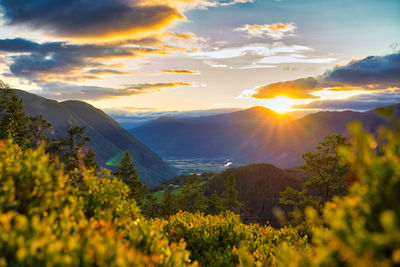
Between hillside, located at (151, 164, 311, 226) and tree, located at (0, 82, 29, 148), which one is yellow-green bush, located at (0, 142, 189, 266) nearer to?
tree, located at (0, 82, 29, 148)

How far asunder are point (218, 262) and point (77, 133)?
46373 mm

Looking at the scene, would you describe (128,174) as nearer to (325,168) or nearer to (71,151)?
(71,151)

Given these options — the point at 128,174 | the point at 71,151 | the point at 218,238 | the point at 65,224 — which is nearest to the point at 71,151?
the point at 71,151

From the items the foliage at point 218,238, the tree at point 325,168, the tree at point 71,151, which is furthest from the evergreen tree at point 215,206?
the foliage at point 218,238

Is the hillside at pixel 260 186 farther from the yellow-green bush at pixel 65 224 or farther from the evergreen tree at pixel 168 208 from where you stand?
the yellow-green bush at pixel 65 224

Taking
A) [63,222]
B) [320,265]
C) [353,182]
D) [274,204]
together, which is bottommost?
[274,204]

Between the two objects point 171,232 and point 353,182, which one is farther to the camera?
point 171,232

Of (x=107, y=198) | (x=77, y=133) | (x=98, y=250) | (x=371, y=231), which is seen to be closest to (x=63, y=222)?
(x=98, y=250)

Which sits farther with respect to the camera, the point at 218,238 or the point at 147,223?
the point at 218,238

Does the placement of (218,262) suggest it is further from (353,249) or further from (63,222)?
(353,249)

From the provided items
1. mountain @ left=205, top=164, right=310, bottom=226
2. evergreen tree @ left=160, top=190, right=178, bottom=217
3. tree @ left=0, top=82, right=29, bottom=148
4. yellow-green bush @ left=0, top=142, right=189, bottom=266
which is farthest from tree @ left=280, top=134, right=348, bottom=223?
mountain @ left=205, top=164, right=310, bottom=226

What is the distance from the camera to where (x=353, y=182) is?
7.07 meters

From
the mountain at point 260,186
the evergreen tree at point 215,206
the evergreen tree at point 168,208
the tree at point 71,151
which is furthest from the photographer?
the mountain at point 260,186

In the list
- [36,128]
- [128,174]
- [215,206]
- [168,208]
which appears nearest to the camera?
[36,128]
